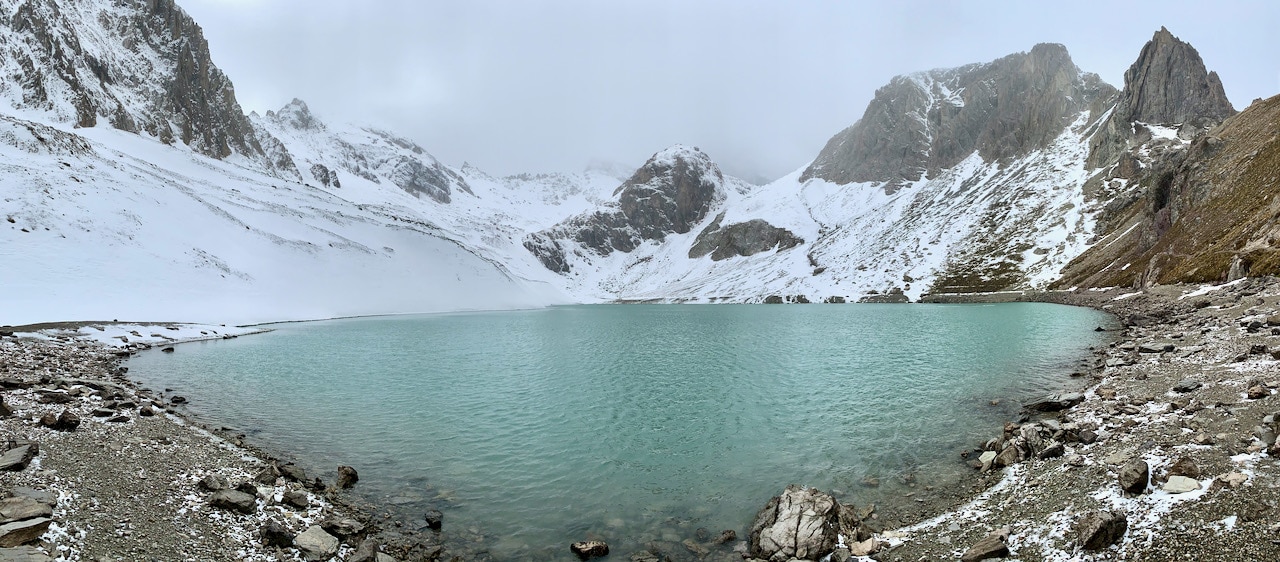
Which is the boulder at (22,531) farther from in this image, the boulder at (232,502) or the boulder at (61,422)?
the boulder at (61,422)

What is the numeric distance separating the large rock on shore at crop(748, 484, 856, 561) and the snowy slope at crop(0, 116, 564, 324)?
223 ft

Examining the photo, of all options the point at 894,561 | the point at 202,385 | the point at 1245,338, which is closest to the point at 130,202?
the point at 202,385

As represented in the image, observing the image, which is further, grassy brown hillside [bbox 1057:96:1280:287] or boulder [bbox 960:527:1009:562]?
grassy brown hillside [bbox 1057:96:1280:287]

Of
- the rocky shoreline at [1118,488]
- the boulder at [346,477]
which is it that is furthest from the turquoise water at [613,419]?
the rocky shoreline at [1118,488]

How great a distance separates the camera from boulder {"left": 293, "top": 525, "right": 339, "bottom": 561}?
1155 cm

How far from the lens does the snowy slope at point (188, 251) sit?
202ft

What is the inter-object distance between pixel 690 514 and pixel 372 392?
24.0m

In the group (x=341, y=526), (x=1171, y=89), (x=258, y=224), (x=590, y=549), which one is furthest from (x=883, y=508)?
(x=1171, y=89)

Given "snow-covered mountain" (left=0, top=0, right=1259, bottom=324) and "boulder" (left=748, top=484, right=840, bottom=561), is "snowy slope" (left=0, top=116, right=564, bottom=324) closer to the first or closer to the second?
"snow-covered mountain" (left=0, top=0, right=1259, bottom=324)

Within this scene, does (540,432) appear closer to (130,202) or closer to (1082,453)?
(1082,453)

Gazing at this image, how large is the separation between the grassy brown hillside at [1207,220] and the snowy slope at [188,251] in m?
125

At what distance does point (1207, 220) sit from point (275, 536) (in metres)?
127

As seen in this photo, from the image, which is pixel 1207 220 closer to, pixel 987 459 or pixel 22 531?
pixel 987 459

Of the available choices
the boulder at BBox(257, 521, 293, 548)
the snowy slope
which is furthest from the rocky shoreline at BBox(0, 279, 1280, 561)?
the snowy slope
